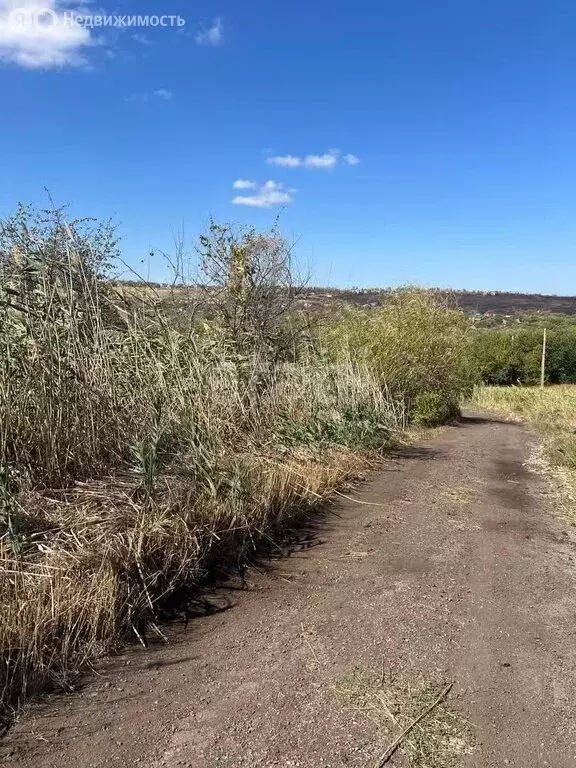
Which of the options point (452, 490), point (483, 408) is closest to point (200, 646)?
point (452, 490)

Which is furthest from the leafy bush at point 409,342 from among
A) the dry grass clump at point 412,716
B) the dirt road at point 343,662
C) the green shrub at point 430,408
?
the dry grass clump at point 412,716

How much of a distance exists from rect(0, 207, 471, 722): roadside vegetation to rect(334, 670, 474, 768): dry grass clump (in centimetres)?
122

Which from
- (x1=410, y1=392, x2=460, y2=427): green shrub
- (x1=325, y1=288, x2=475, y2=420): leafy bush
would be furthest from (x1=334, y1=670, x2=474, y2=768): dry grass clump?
(x1=410, y1=392, x2=460, y2=427): green shrub

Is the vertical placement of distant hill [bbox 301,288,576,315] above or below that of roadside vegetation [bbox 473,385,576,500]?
above

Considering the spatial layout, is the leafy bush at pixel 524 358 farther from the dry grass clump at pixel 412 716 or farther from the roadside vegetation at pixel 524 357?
the dry grass clump at pixel 412 716

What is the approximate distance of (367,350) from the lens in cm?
1316

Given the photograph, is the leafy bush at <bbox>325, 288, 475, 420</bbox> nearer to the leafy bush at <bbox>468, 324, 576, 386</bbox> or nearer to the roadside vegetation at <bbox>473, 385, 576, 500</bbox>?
the roadside vegetation at <bbox>473, 385, 576, 500</bbox>

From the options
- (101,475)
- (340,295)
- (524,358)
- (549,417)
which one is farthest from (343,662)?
(524,358)

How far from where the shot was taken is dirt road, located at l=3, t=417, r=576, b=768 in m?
2.51

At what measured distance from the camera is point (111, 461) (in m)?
4.63

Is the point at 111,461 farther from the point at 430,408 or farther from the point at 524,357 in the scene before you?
the point at 524,357

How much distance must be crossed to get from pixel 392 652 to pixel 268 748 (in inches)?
40.0

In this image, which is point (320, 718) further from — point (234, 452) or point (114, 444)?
A: point (234, 452)

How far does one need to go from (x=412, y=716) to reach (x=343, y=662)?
536 millimetres
